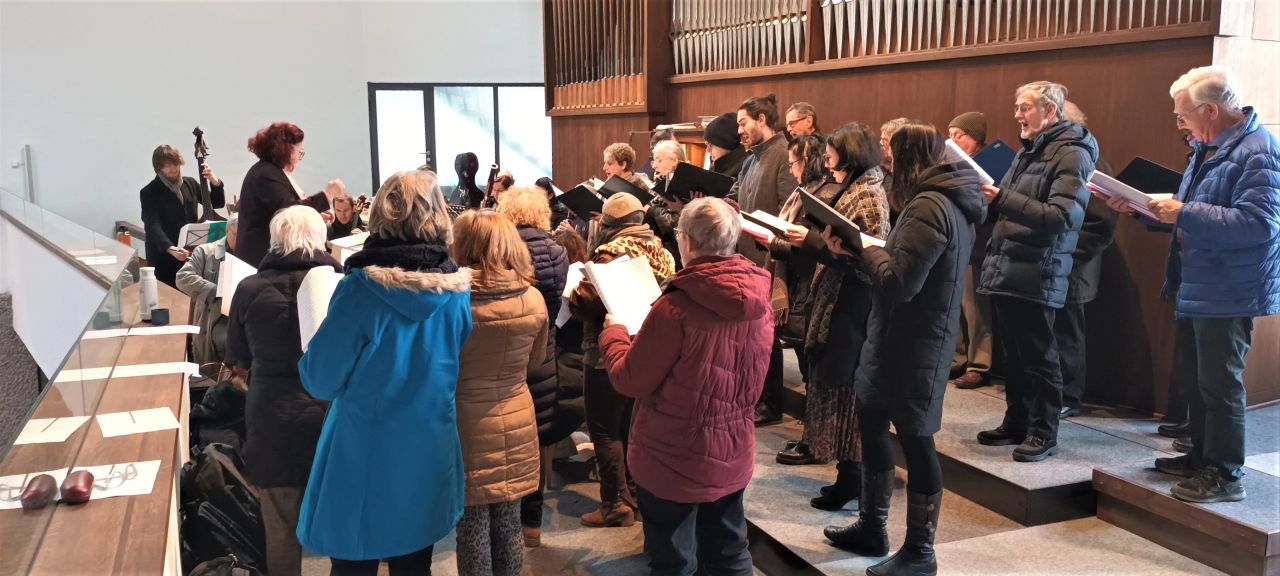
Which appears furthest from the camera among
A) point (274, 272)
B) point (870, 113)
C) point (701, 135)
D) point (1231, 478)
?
point (701, 135)

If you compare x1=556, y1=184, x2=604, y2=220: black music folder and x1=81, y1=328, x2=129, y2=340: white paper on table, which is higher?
x1=556, y1=184, x2=604, y2=220: black music folder

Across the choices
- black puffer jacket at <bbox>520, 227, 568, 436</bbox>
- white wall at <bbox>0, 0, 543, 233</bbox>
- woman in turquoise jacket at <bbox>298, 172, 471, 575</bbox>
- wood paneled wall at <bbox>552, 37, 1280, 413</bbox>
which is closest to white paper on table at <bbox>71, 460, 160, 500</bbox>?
woman in turquoise jacket at <bbox>298, 172, 471, 575</bbox>

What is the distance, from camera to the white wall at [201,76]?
32.7 feet

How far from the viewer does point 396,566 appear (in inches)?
102

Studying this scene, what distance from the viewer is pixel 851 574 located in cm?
303

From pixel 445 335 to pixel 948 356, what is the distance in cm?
148

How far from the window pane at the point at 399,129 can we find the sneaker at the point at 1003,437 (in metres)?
9.25

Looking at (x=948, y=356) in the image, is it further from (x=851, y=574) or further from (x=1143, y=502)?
(x=1143, y=502)

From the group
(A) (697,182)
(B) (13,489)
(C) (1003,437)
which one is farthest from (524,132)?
(B) (13,489)

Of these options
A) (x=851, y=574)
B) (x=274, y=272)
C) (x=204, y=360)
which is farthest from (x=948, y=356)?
(x=204, y=360)

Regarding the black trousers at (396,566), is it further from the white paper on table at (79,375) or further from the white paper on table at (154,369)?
the white paper on table at (154,369)

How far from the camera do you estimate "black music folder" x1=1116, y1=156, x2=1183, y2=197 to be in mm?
3684

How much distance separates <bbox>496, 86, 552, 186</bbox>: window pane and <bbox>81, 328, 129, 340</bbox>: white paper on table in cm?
922

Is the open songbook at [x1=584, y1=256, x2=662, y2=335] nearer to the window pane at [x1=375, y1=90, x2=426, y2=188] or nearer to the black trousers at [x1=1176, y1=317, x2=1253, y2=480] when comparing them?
the black trousers at [x1=1176, y1=317, x2=1253, y2=480]
